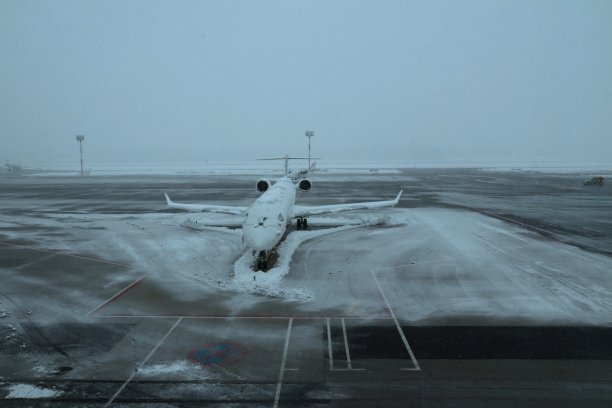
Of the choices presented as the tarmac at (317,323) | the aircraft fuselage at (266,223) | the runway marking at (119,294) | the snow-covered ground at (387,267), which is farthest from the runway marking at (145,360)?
the aircraft fuselage at (266,223)

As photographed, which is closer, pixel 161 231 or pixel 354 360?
pixel 354 360

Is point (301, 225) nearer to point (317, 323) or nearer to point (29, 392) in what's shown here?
point (317, 323)

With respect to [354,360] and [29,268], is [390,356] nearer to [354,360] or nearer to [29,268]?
[354,360]

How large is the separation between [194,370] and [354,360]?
4116mm

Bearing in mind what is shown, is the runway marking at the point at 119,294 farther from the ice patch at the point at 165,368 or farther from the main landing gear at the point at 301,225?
the main landing gear at the point at 301,225

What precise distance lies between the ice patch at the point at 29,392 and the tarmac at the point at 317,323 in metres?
0.05

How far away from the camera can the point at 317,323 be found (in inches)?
513

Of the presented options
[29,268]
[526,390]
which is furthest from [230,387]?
[29,268]

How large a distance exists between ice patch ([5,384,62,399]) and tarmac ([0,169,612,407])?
1.9 inches

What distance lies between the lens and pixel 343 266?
19.7 meters

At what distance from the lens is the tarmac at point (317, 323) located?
9422 mm

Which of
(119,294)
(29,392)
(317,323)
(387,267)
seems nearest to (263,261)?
(387,267)

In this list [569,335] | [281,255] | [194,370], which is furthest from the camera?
[281,255]

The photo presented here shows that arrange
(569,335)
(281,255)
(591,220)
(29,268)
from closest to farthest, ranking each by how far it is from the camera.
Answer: (569,335)
(29,268)
(281,255)
(591,220)
